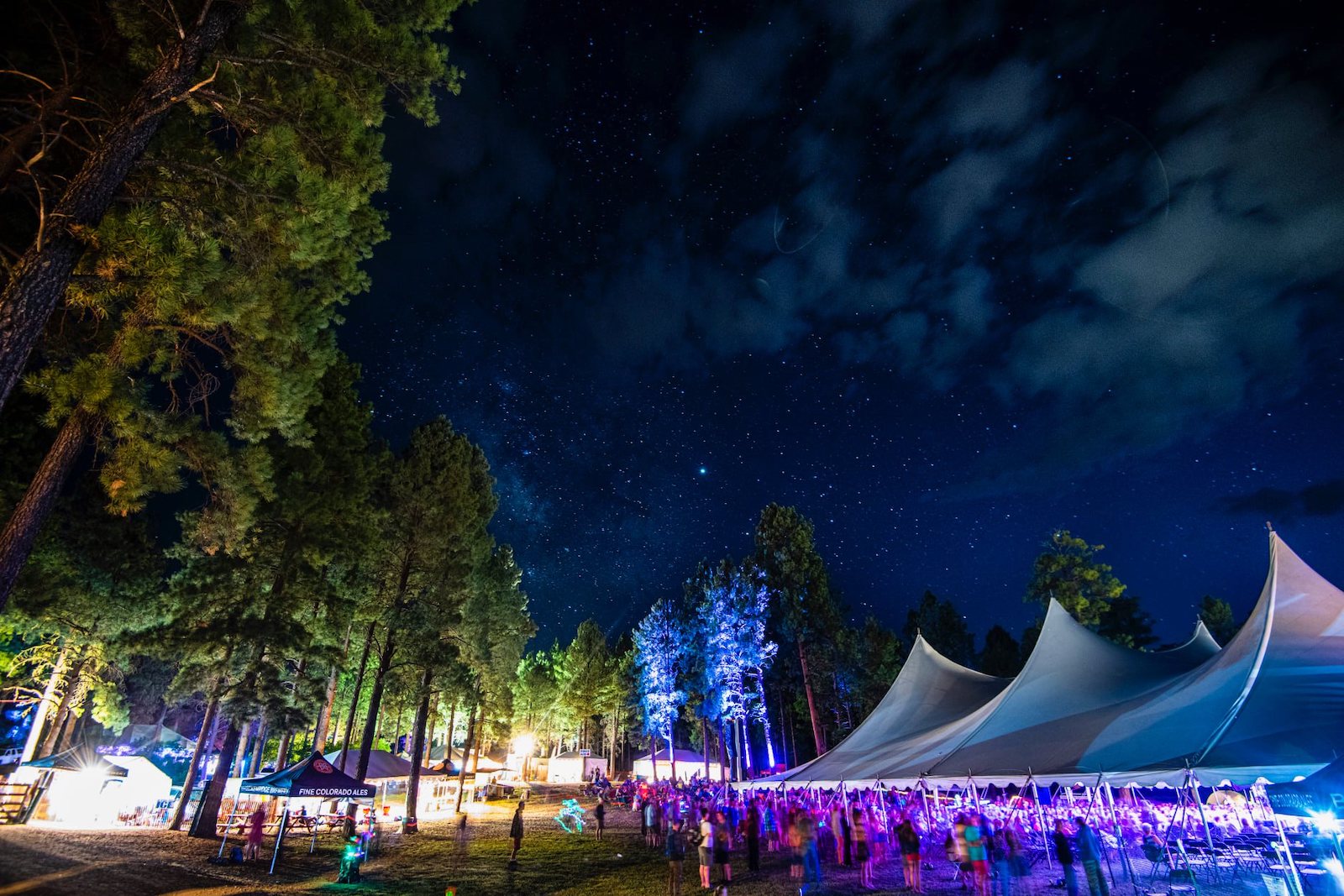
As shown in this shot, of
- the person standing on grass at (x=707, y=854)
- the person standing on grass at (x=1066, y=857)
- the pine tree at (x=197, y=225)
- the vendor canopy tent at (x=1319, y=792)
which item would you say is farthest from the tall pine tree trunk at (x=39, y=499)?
the vendor canopy tent at (x=1319, y=792)

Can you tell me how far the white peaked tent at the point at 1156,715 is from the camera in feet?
37.9

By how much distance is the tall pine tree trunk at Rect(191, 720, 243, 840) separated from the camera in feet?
54.2

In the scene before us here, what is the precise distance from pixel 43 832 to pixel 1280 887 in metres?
30.3

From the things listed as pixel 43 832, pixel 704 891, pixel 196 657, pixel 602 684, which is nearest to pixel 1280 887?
pixel 704 891

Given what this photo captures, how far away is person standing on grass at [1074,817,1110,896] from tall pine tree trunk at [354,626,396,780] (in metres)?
19.8

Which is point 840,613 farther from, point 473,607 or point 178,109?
point 178,109

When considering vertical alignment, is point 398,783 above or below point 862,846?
above

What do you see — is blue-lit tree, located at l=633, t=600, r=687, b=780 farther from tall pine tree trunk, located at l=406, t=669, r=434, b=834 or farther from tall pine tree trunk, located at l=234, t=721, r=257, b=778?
tall pine tree trunk, located at l=234, t=721, r=257, b=778

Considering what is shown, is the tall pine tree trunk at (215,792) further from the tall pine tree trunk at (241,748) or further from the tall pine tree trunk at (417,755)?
the tall pine tree trunk at (417,755)

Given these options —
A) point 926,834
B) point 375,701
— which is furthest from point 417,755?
point 926,834

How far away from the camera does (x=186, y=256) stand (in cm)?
736

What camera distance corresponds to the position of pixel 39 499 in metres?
8.00

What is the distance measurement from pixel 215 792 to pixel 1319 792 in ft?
81.0

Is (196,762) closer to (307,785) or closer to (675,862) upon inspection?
(307,785)
